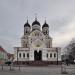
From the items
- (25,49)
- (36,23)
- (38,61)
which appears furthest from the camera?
(36,23)

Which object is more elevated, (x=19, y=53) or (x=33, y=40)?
(x=33, y=40)

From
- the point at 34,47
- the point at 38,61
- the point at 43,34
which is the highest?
the point at 43,34

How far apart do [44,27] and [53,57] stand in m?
14.7

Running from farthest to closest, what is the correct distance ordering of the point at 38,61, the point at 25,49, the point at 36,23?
the point at 36,23, the point at 25,49, the point at 38,61

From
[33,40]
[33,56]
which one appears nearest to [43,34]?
[33,40]

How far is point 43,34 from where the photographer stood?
81.9 metres

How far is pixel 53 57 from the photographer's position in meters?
78.0

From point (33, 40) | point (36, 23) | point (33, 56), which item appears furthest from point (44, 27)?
point (33, 56)

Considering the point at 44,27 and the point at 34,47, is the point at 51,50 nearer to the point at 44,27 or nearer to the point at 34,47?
the point at 34,47

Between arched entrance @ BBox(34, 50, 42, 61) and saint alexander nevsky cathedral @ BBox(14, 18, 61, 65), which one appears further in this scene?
arched entrance @ BBox(34, 50, 42, 61)

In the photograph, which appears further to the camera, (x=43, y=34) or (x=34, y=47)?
(x=43, y=34)

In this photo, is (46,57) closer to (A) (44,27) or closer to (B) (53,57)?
(B) (53,57)

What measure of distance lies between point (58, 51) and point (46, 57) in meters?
5.01

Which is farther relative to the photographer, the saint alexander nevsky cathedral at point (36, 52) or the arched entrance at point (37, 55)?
the arched entrance at point (37, 55)
